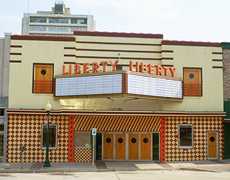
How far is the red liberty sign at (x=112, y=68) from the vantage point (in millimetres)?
36312

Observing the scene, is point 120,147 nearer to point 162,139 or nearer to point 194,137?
point 162,139

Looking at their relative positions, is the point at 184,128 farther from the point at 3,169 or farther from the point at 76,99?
the point at 3,169

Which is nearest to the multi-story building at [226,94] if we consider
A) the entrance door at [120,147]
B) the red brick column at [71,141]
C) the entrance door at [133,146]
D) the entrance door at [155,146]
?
the entrance door at [155,146]

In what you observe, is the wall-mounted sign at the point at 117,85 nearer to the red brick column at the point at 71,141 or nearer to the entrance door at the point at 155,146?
the red brick column at the point at 71,141

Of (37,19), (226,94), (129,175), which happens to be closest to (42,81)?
(129,175)

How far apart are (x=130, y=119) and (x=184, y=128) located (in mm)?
4330

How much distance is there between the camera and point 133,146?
127ft

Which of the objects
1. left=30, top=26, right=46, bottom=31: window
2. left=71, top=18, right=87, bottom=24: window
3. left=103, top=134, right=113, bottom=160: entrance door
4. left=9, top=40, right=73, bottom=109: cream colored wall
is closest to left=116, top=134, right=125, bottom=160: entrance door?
left=103, top=134, right=113, bottom=160: entrance door

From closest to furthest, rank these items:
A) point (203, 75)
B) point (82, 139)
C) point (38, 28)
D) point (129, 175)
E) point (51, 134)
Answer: point (129, 175) < point (51, 134) < point (82, 139) < point (203, 75) < point (38, 28)

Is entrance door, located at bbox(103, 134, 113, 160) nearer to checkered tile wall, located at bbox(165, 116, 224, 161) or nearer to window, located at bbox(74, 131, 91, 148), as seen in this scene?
window, located at bbox(74, 131, 91, 148)

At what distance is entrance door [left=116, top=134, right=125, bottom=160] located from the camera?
3856 centimetres

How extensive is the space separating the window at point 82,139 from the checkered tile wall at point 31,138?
1003mm

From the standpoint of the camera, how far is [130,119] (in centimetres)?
3831

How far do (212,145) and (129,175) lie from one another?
1150cm
